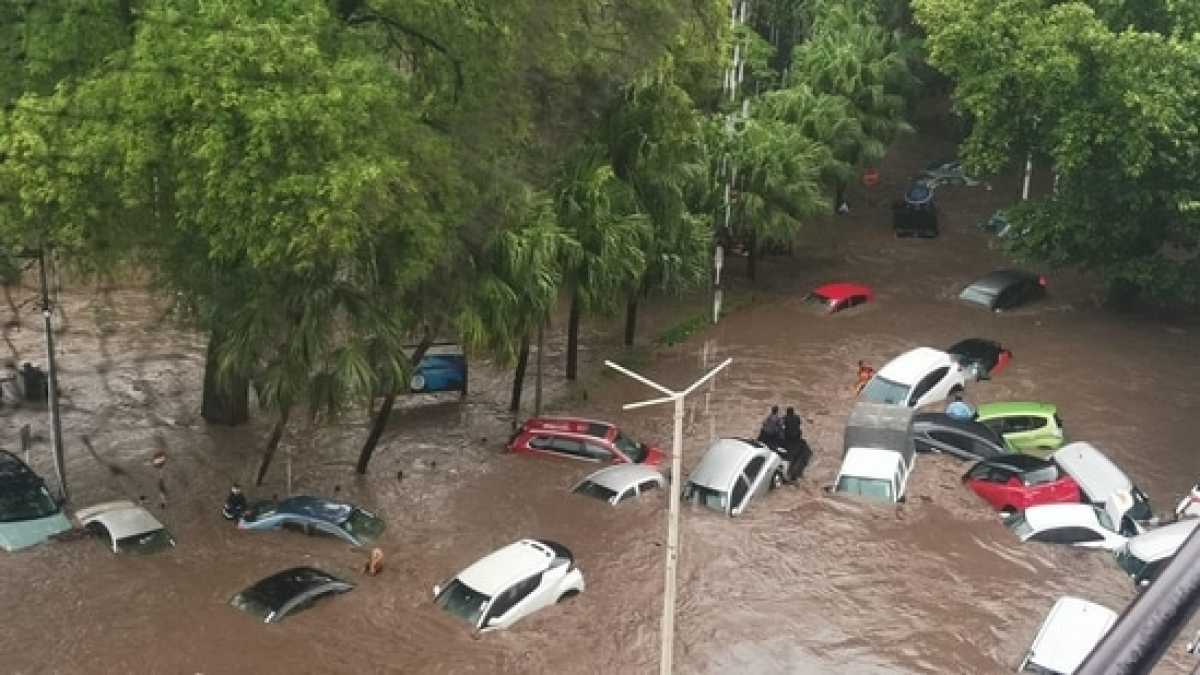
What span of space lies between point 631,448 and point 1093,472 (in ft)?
29.5

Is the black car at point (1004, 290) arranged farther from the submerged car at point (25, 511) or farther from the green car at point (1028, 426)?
the submerged car at point (25, 511)

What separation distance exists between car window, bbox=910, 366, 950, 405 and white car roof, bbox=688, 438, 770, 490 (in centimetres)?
577

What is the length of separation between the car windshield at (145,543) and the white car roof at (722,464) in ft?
31.4

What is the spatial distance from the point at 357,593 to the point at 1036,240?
23517mm

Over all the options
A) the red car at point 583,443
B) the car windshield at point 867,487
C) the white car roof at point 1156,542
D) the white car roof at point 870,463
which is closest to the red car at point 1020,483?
the white car roof at point 870,463

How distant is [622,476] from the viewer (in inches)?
894

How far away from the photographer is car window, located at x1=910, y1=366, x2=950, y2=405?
2728 centimetres

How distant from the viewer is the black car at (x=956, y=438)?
79.7 ft

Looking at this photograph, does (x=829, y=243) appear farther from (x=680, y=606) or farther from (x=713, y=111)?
(x=680, y=606)

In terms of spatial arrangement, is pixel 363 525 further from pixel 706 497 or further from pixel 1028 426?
pixel 1028 426

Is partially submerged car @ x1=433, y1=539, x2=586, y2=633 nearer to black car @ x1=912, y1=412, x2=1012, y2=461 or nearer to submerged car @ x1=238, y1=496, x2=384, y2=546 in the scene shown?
submerged car @ x1=238, y1=496, x2=384, y2=546

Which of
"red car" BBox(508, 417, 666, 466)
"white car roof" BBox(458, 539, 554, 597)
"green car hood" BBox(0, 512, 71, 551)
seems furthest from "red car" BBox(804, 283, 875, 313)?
"green car hood" BBox(0, 512, 71, 551)

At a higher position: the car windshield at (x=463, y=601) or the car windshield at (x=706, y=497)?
the car windshield at (x=706, y=497)

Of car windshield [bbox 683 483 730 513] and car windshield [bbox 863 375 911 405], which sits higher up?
car windshield [bbox 863 375 911 405]
